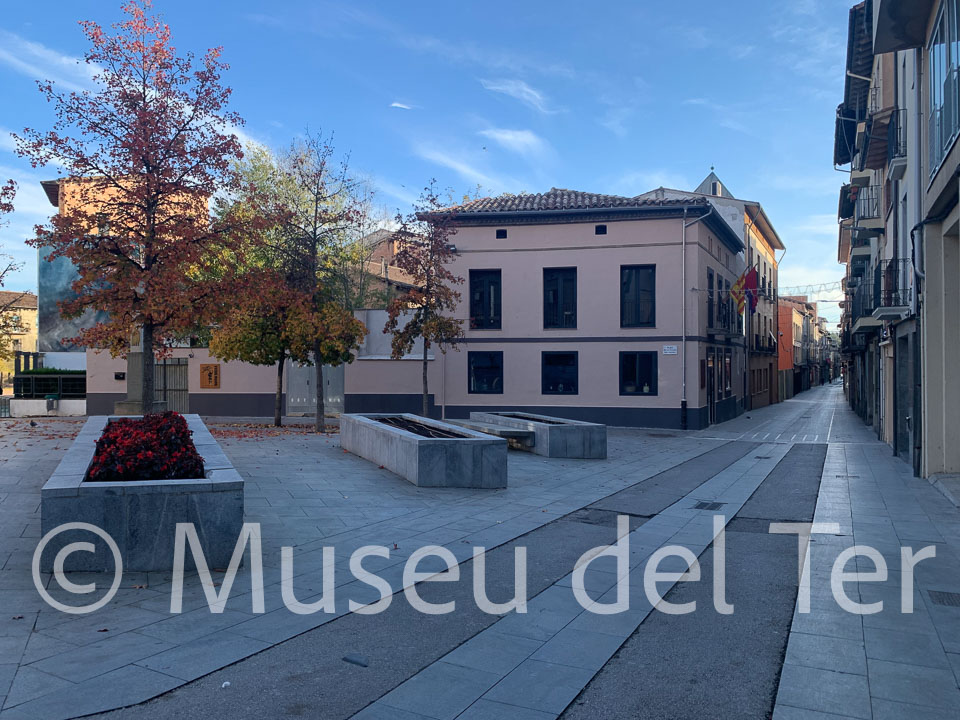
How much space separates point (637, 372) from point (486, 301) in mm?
6123

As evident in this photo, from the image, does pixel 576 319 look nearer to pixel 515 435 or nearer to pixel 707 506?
pixel 515 435

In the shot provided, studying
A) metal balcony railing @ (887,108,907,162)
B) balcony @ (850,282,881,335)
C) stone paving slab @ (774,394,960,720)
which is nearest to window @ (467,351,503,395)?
balcony @ (850,282,881,335)

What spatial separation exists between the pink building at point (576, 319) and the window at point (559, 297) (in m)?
0.04

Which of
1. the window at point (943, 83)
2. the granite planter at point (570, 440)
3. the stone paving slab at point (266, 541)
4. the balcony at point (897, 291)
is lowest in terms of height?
the stone paving slab at point (266, 541)

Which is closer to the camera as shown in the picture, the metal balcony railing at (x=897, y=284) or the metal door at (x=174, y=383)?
the metal balcony railing at (x=897, y=284)

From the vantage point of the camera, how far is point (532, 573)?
23.2ft

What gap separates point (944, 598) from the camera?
640 cm

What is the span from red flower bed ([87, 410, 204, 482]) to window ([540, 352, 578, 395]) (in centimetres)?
1979

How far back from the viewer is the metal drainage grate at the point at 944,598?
246 inches

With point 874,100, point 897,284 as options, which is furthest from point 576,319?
point 897,284

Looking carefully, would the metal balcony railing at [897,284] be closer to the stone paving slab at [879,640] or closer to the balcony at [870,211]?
the balcony at [870,211]

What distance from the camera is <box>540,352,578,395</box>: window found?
2692 cm

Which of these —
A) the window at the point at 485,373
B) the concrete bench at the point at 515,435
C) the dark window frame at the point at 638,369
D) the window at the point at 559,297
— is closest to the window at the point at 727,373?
the dark window frame at the point at 638,369

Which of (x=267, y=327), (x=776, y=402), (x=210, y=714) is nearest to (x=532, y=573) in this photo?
Result: (x=210, y=714)
